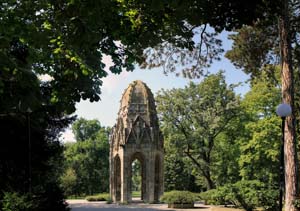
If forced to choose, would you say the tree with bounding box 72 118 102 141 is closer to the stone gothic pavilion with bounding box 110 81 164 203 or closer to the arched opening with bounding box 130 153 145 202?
the arched opening with bounding box 130 153 145 202

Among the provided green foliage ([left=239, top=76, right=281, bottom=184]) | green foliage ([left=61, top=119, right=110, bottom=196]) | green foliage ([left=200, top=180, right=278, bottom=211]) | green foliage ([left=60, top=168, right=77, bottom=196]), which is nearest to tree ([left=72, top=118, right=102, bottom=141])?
green foliage ([left=61, top=119, right=110, bottom=196])

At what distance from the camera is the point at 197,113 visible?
3697cm

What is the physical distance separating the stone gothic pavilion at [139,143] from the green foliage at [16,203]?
16.4 meters

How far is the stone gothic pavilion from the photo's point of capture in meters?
30.5

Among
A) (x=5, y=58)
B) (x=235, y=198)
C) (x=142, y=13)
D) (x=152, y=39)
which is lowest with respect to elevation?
(x=235, y=198)

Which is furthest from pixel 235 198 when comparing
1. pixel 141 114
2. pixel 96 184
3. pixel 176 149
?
pixel 96 184

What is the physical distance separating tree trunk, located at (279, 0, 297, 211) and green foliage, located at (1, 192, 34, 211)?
7622 millimetres

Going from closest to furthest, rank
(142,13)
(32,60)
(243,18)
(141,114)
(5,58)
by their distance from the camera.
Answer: (5,58) < (243,18) < (32,60) < (142,13) < (141,114)

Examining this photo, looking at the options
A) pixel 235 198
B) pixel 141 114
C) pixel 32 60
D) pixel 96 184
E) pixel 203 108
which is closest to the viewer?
pixel 32 60

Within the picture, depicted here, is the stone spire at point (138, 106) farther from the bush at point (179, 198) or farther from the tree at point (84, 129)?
the tree at point (84, 129)

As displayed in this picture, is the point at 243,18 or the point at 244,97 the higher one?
the point at 244,97

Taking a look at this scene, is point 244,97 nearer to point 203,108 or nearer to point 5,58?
point 203,108

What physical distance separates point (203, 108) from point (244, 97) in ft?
11.5

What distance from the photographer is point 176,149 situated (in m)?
37.8
